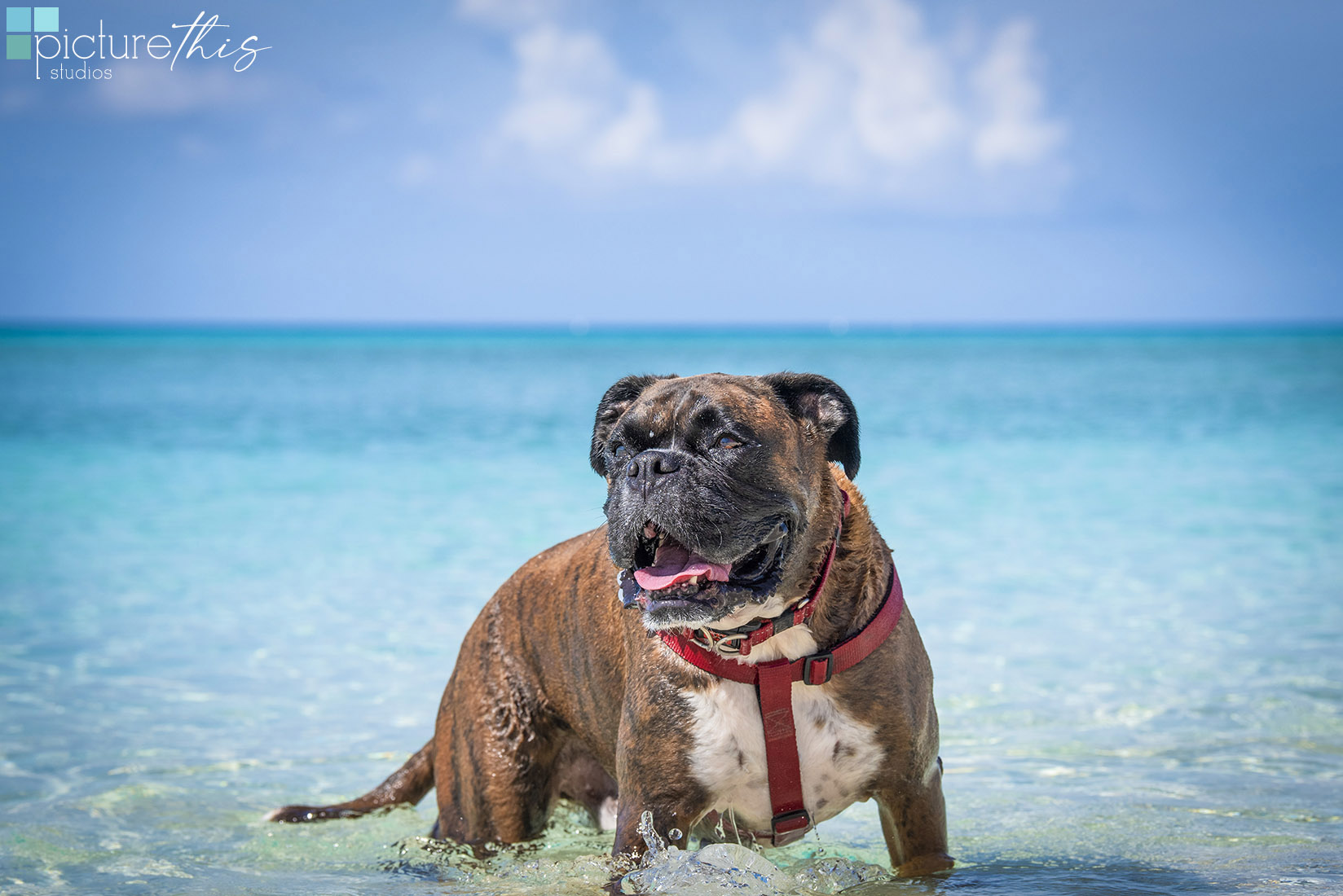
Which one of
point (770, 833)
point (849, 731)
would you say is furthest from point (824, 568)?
point (770, 833)

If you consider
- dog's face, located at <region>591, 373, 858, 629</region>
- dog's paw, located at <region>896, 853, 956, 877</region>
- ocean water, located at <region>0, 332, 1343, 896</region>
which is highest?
dog's face, located at <region>591, 373, 858, 629</region>

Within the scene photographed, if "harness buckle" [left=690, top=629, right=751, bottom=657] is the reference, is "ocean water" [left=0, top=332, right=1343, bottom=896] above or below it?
below

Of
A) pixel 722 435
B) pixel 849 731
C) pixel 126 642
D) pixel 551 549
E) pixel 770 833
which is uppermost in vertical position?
pixel 722 435

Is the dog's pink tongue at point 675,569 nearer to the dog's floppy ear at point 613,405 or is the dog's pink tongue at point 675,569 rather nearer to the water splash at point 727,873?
the dog's floppy ear at point 613,405

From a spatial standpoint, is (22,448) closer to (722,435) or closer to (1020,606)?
(1020,606)

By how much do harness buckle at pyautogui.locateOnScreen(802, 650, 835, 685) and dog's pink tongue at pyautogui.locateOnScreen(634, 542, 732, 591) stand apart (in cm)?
37

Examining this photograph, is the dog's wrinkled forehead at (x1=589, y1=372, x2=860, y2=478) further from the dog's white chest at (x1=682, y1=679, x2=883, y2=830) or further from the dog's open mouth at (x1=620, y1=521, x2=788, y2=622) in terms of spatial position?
the dog's white chest at (x1=682, y1=679, x2=883, y2=830)

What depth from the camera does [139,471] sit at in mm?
18000

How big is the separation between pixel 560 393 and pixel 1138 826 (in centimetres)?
3153

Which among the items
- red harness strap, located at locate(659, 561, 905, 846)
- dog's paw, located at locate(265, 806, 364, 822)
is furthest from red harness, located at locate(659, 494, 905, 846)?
dog's paw, located at locate(265, 806, 364, 822)

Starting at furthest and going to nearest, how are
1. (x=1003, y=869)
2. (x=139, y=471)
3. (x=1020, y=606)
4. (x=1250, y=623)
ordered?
(x=139, y=471), (x=1020, y=606), (x=1250, y=623), (x=1003, y=869)

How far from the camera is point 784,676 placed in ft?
11.2

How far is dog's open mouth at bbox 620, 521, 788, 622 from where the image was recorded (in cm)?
317

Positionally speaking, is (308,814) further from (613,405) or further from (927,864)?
(927,864)
